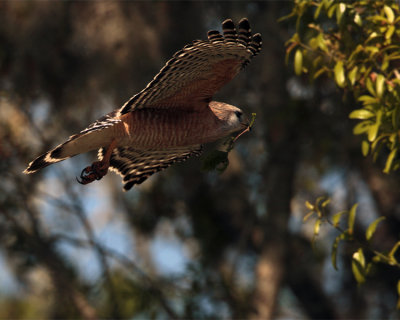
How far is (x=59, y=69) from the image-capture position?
6.41 metres

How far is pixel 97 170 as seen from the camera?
2.67 metres

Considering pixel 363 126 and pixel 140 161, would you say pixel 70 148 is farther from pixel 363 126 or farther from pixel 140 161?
pixel 363 126

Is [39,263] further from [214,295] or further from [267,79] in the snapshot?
[267,79]

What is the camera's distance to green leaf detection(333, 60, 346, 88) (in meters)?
2.48

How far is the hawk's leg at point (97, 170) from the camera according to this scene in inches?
104

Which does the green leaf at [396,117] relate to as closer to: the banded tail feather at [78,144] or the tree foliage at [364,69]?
the tree foliage at [364,69]

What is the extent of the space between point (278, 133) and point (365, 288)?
2361 millimetres

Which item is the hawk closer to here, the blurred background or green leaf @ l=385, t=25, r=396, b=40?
green leaf @ l=385, t=25, r=396, b=40

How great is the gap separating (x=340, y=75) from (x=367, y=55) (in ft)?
0.55

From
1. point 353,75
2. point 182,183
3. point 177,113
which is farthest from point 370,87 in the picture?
point 182,183

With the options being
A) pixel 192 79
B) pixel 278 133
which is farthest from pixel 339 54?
pixel 278 133

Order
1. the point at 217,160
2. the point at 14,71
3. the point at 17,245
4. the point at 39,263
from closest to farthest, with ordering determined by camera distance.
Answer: the point at 217,160
the point at 17,245
the point at 39,263
the point at 14,71

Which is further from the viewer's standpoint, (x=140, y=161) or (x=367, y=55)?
(x=140, y=161)

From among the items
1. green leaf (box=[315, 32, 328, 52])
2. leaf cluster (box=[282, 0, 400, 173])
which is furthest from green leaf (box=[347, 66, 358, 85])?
green leaf (box=[315, 32, 328, 52])
